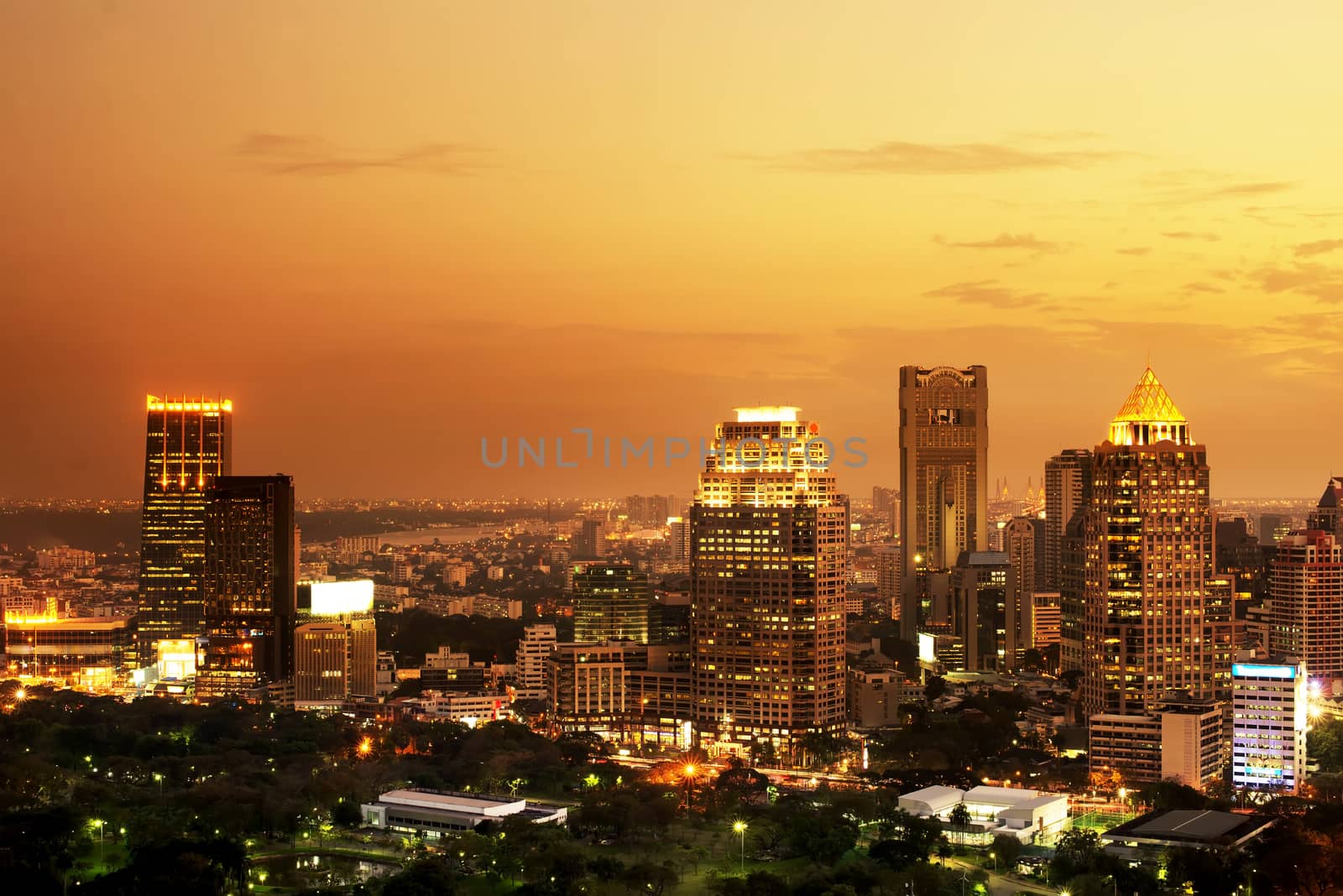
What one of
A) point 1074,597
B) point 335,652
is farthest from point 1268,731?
point 335,652

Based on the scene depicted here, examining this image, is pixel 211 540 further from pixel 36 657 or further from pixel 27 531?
pixel 27 531

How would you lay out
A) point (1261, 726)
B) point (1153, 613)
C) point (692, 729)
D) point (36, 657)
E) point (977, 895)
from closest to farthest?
point (977, 895)
point (1261, 726)
point (1153, 613)
point (692, 729)
point (36, 657)

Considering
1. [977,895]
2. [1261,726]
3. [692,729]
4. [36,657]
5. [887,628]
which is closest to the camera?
[977,895]

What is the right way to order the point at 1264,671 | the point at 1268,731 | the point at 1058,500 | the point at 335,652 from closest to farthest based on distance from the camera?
the point at 1268,731 < the point at 1264,671 < the point at 335,652 < the point at 1058,500

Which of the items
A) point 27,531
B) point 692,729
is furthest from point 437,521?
point 692,729

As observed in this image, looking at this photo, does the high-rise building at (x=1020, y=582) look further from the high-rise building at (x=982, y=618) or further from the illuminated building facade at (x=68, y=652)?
the illuminated building facade at (x=68, y=652)

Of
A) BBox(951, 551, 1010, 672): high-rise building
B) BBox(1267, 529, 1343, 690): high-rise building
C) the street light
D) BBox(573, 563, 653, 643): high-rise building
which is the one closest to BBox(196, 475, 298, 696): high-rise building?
BBox(573, 563, 653, 643): high-rise building

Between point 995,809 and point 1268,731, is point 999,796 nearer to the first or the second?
point 995,809
